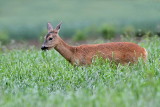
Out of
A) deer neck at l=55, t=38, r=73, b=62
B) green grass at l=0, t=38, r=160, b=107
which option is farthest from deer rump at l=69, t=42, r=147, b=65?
green grass at l=0, t=38, r=160, b=107

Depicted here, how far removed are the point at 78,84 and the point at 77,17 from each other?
24078 mm

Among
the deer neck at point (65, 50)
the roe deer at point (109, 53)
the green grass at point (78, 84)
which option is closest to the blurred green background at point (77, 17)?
the deer neck at point (65, 50)

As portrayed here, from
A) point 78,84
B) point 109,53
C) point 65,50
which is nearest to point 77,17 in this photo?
point 65,50

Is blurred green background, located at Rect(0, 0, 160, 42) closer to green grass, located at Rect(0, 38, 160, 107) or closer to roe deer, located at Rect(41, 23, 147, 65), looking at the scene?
roe deer, located at Rect(41, 23, 147, 65)

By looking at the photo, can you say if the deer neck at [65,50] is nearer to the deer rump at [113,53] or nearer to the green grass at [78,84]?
the deer rump at [113,53]

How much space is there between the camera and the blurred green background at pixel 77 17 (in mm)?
25688

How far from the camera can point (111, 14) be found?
110ft

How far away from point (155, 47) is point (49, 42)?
9.95 ft

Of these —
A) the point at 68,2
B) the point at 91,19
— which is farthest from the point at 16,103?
the point at 68,2

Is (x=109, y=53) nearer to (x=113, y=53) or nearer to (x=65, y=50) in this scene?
(x=113, y=53)

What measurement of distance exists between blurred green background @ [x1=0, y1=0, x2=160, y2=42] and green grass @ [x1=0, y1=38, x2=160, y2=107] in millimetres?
12357

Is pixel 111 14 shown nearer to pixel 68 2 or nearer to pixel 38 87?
pixel 68 2

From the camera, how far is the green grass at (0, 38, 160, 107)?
7426 millimetres

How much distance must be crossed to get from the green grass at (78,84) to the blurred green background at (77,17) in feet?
40.5
